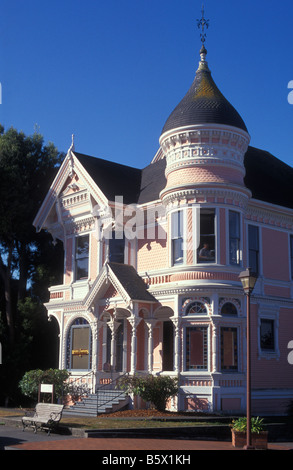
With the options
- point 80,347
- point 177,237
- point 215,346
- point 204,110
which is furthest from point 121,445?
point 204,110

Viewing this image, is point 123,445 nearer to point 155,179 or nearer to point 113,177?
point 155,179

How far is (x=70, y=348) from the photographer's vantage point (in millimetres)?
27578

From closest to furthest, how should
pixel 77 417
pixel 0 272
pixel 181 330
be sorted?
pixel 77 417 < pixel 181 330 < pixel 0 272

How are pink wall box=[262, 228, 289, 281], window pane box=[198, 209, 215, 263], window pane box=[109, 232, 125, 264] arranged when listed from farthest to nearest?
window pane box=[109, 232, 125, 264] → pink wall box=[262, 228, 289, 281] → window pane box=[198, 209, 215, 263]

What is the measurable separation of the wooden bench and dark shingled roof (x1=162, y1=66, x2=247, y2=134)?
11517 mm

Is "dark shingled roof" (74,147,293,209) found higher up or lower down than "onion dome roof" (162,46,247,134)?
lower down

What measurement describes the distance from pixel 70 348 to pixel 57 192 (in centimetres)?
731

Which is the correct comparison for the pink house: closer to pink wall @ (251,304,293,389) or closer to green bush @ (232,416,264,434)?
pink wall @ (251,304,293,389)

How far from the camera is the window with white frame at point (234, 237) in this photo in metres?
23.3

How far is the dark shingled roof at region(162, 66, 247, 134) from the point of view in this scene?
2327cm

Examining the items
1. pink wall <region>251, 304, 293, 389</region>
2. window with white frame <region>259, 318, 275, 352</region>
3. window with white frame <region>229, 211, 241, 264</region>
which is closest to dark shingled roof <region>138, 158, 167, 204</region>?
window with white frame <region>229, 211, 241, 264</region>

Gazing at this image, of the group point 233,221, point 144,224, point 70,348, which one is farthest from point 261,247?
point 70,348

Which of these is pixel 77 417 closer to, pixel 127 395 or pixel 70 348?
pixel 127 395

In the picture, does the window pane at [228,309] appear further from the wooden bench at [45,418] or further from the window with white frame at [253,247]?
the wooden bench at [45,418]
